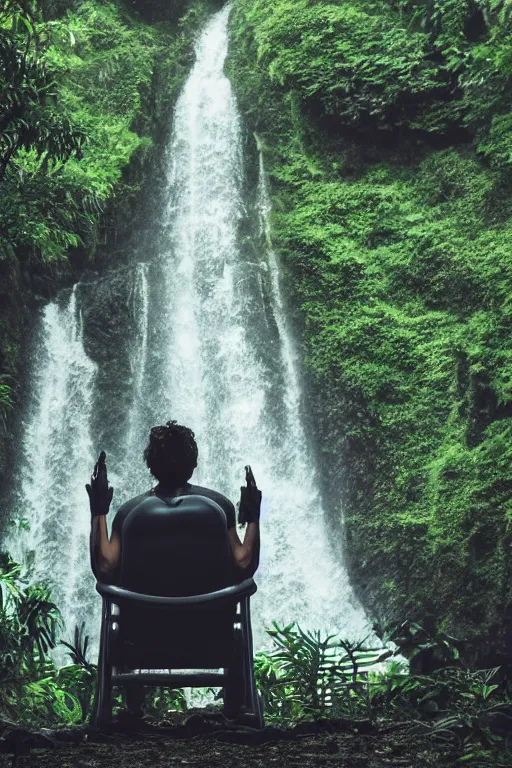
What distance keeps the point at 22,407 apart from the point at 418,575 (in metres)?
5.25

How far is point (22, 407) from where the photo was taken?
10.8 m

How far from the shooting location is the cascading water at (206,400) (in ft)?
31.6

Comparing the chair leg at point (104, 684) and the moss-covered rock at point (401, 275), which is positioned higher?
the moss-covered rock at point (401, 275)

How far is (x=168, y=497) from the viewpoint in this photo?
3.32 m

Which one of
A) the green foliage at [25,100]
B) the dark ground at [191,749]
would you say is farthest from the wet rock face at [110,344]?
the dark ground at [191,749]

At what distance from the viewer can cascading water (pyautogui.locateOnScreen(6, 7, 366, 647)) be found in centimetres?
964

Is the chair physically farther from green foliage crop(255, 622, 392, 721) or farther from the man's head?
green foliage crop(255, 622, 392, 721)

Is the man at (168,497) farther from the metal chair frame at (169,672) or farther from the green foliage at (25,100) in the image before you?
the green foliage at (25,100)

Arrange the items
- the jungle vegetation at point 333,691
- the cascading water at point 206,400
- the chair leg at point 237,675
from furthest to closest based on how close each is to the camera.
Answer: the cascading water at point 206,400
the jungle vegetation at point 333,691
the chair leg at point 237,675

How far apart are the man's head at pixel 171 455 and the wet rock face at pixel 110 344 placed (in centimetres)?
746

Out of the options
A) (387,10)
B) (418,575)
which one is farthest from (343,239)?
(418,575)

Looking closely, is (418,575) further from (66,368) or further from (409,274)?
(66,368)

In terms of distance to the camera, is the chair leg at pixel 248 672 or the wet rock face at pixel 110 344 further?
the wet rock face at pixel 110 344

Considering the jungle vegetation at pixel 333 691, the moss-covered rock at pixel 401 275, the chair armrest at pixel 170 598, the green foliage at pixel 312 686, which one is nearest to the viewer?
the chair armrest at pixel 170 598
